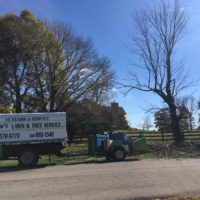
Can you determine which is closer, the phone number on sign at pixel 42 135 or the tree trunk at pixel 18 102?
the phone number on sign at pixel 42 135

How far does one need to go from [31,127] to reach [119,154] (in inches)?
206

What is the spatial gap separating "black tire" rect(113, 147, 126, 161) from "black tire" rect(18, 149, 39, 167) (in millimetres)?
4551

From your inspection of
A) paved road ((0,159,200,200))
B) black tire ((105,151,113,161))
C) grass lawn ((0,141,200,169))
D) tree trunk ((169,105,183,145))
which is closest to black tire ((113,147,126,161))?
black tire ((105,151,113,161))

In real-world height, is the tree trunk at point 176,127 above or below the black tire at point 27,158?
above

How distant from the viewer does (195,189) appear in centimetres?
1238

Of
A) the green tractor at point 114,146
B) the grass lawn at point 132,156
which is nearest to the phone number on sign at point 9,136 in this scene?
the grass lawn at point 132,156

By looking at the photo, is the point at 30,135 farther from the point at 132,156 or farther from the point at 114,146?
the point at 132,156

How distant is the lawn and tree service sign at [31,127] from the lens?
2280cm

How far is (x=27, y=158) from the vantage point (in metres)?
23.0

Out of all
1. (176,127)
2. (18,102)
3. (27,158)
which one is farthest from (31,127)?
(18,102)

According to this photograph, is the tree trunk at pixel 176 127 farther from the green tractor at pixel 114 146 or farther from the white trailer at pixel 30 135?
the white trailer at pixel 30 135

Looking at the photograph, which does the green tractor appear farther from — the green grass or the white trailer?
the white trailer

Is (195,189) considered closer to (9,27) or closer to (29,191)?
(29,191)

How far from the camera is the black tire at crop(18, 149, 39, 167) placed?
22.9m
